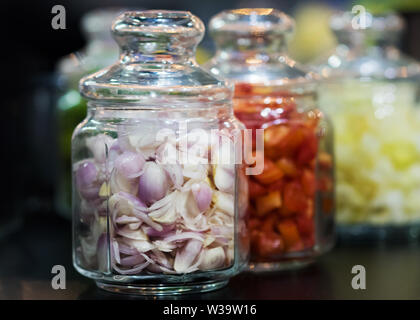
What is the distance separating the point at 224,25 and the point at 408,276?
1.28ft

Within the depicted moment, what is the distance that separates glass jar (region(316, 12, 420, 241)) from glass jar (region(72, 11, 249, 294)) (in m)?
0.33

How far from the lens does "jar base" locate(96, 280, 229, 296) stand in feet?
2.76

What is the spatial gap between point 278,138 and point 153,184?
21 centimetres

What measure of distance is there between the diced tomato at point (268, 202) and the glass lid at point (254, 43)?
0.15 meters

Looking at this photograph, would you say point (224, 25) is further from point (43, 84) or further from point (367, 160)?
point (43, 84)

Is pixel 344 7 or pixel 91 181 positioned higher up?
pixel 344 7

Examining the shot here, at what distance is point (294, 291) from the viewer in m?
0.90

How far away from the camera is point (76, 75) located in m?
1.32

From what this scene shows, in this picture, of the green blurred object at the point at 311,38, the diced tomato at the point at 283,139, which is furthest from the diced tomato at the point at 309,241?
the green blurred object at the point at 311,38

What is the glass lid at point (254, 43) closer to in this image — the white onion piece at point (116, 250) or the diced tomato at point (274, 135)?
the diced tomato at point (274, 135)

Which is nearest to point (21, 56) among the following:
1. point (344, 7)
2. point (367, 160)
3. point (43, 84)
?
point (43, 84)

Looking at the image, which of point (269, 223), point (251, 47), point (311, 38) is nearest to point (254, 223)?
point (269, 223)

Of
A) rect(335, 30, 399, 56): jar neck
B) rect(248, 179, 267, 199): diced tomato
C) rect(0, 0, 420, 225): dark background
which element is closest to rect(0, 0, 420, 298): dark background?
rect(0, 0, 420, 225): dark background

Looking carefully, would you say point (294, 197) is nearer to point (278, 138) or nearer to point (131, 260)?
point (278, 138)
